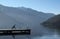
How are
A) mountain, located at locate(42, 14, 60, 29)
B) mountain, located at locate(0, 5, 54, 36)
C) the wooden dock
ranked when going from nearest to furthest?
the wooden dock, mountain, located at locate(0, 5, 54, 36), mountain, located at locate(42, 14, 60, 29)

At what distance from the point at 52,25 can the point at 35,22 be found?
1590 millimetres

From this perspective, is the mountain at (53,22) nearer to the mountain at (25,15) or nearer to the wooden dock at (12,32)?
the mountain at (25,15)

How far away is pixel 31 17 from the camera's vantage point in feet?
34.0

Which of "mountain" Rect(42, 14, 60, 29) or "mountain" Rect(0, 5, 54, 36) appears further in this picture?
"mountain" Rect(42, 14, 60, 29)

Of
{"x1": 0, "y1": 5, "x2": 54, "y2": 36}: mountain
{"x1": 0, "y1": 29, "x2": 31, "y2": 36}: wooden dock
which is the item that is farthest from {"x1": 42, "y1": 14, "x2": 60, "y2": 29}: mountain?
{"x1": 0, "y1": 29, "x2": 31, "y2": 36}: wooden dock

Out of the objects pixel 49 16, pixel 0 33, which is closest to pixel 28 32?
pixel 0 33

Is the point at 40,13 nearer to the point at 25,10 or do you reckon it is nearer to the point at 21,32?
the point at 25,10

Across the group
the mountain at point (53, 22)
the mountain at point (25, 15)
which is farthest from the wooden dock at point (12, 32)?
the mountain at point (53, 22)

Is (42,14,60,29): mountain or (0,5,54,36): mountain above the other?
(0,5,54,36): mountain

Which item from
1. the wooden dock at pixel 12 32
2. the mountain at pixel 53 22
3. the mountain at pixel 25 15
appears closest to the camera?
the wooden dock at pixel 12 32

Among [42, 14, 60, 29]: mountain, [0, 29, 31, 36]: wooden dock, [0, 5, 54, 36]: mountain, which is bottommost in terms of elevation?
[0, 29, 31, 36]: wooden dock

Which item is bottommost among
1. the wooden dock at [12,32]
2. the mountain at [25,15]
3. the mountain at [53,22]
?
the wooden dock at [12,32]

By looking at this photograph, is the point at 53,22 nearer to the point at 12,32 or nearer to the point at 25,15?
the point at 25,15

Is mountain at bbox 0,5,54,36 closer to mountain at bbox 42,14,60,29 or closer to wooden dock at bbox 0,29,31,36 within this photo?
mountain at bbox 42,14,60,29
